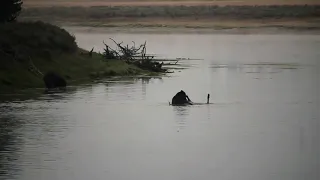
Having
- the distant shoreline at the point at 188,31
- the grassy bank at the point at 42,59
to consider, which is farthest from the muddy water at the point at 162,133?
the distant shoreline at the point at 188,31

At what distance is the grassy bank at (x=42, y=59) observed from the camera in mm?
30234

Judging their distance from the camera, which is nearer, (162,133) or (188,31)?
(162,133)

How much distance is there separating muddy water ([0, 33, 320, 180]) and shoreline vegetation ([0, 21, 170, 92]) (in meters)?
1.31

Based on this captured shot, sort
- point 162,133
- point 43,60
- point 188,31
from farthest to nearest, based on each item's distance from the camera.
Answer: point 188,31 → point 43,60 → point 162,133

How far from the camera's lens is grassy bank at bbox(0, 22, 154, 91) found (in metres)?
30.2

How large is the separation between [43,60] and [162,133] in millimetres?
13460

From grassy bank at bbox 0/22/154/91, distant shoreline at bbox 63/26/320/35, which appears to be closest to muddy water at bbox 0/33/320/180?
grassy bank at bbox 0/22/154/91

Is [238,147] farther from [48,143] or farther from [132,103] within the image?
[132,103]

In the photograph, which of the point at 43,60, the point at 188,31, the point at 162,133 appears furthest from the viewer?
the point at 188,31

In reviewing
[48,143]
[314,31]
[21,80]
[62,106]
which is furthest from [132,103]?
[314,31]

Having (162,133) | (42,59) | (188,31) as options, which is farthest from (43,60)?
(188,31)

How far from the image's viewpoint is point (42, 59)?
3303cm

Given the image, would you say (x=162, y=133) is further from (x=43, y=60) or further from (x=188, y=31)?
(x=188, y=31)

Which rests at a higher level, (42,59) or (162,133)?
(42,59)
